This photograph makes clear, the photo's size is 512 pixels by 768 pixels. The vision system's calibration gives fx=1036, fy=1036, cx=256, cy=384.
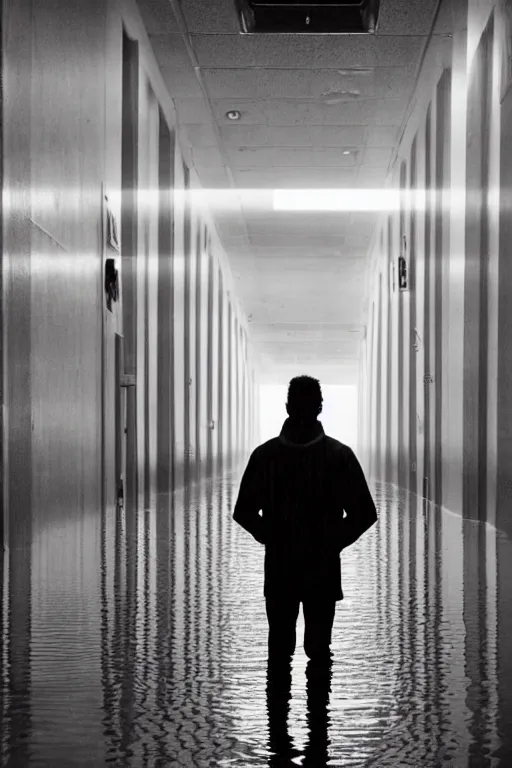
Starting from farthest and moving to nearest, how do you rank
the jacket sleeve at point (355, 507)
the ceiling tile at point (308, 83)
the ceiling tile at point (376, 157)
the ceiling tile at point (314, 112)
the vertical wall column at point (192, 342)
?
the vertical wall column at point (192, 342) < the ceiling tile at point (376, 157) < the ceiling tile at point (314, 112) < the ceiling tile at point (308, 83) < the jacket sleeve at point (355, 507)

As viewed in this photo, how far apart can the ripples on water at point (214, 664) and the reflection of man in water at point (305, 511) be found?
20 cm

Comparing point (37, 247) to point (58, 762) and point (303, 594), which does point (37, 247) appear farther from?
point (58, 762)

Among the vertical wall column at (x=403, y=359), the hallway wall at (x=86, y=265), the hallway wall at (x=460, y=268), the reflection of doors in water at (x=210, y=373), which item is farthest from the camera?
the reflection of doors in water at (x=210, y=373)

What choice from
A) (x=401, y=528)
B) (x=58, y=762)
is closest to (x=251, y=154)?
(x=401, y=528)

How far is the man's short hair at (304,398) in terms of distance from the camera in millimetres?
2668

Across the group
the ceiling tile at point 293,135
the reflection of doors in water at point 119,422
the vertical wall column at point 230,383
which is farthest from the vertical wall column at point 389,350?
the reflection of doors in water at point 119,422

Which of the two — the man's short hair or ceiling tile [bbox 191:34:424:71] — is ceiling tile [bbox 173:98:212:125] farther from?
the man's short hair

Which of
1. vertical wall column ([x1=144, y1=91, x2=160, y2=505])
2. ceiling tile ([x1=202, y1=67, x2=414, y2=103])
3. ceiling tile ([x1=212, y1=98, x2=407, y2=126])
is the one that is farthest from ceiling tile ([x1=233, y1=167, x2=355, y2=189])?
ceiling tile ([x1=202, y1=67, x2=414, y2=103])

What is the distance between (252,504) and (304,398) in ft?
1.01

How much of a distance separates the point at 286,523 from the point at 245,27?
6211 millimetres

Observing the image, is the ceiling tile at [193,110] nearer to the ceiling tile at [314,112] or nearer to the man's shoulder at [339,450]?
the ceiling tile at [314,112]

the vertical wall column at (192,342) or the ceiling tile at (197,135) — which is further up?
the ceiling tile at (197,135)

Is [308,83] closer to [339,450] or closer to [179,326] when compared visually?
[179,326]

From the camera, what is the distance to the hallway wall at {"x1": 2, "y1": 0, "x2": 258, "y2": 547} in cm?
539
